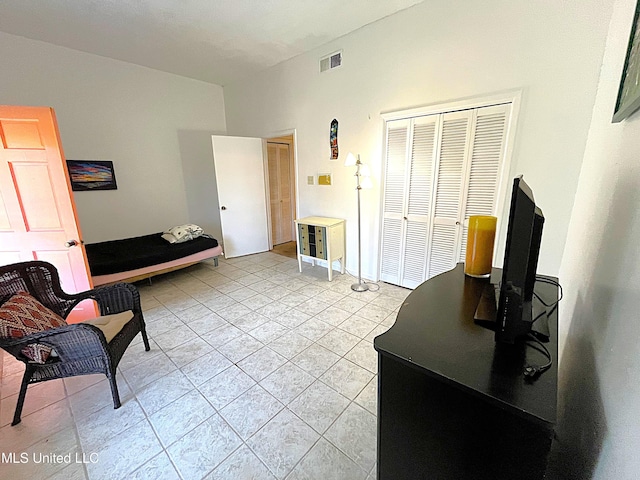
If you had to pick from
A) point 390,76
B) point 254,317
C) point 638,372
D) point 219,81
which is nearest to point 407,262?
point 254,317

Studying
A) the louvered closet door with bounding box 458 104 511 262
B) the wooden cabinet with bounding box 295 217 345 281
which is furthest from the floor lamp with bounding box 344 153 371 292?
the louvered closet door with bounding box 458 104 511 262

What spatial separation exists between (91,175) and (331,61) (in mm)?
3748

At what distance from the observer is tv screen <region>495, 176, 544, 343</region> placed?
79cm

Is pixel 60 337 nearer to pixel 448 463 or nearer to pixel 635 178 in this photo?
pixel 448 463

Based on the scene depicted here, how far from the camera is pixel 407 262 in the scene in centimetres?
315

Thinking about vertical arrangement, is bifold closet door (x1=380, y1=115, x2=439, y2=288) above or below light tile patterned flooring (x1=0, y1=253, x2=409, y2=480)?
above

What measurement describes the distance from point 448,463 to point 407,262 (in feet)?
8.15

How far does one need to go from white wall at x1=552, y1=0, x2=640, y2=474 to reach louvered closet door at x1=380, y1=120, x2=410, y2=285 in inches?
63.6

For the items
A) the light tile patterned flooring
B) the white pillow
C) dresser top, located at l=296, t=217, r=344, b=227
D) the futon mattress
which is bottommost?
the light tile patterned flooring

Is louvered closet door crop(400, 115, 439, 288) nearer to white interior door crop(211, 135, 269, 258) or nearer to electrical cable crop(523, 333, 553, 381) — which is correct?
electrical cable crop(523, 333, 553, 381)

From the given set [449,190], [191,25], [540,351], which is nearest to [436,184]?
[449,190]

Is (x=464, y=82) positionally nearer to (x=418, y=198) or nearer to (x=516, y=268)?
(x=418, y=198)

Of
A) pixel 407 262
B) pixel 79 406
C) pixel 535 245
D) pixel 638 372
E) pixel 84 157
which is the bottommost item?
pixel 79 406

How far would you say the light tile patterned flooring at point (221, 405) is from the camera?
4.44 ft
